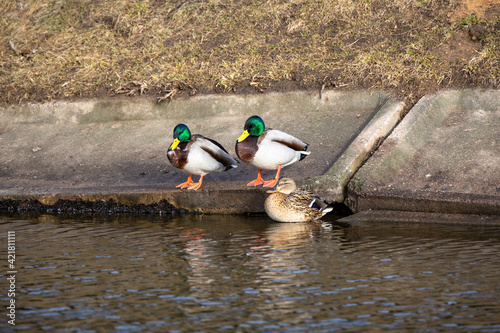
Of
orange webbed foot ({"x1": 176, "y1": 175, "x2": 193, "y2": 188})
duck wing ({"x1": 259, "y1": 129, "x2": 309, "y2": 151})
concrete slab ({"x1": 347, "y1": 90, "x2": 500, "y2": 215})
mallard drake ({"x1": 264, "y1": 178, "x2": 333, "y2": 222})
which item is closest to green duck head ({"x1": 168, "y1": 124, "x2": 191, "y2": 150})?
orange webbed foot ({"x1": 176, "y1": 175, "x2": 193, "y2": 188})

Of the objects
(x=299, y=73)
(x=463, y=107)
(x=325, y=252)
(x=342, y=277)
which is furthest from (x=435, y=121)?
(x=342, y=277)

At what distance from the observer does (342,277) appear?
4.93m

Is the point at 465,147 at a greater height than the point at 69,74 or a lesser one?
lesser

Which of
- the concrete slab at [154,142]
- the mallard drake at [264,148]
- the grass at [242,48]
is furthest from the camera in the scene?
the grass at [242,48]

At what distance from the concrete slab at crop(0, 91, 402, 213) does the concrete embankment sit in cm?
2

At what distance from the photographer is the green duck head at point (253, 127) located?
7.35 meters

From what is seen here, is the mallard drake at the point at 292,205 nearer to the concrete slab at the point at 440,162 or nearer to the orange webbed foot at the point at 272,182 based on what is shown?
the orange webbed foot at the point at 272,182

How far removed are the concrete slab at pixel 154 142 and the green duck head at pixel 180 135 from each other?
539mm

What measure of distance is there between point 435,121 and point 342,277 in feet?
13.3

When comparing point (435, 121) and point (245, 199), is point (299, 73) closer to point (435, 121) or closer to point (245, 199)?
point (435, 121)

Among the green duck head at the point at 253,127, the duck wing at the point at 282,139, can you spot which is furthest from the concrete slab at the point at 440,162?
the green duck head at the point at 253,127

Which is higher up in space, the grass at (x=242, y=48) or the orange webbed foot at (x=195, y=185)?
the grass at (x=242, y=48)

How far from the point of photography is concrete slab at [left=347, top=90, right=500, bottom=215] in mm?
6621

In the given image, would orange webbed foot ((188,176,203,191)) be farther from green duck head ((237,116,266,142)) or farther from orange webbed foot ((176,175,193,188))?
green duck head ((237,116,266,142))
